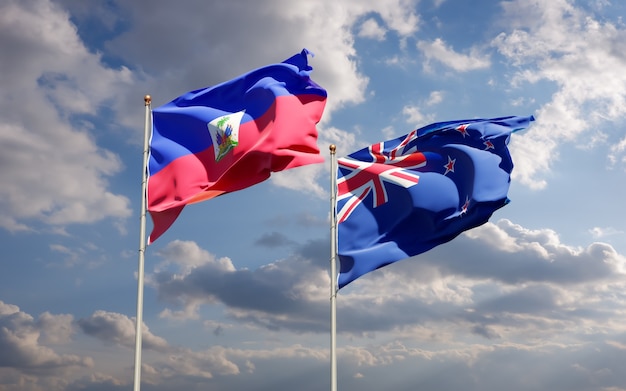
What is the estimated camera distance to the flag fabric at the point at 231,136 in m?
34.5

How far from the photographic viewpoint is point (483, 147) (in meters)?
36.9

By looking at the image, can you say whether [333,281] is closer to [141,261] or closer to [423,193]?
[423,193]

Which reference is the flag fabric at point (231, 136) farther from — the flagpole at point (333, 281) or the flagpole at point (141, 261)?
the flagpole at point (333, 281)

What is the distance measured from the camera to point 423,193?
1443 inches

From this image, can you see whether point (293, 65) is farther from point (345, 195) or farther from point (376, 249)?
point (376, 249)

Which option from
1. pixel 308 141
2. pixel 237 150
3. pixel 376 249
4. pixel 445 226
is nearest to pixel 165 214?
pixel 237 150

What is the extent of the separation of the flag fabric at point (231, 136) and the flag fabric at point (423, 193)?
11.6 feet

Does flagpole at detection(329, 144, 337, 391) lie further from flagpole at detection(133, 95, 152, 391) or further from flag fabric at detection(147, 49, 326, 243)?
flagpole at detection(133, 95, 152, 391)

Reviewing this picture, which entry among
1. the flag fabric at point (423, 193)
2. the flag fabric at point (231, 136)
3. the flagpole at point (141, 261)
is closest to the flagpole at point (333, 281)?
the flag fabric at point (423, 193)

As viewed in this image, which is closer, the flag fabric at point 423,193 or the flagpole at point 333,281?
the flagpole at point 333,281

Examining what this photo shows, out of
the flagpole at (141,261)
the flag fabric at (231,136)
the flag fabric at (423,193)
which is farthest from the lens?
the flag fabric at (423,193)

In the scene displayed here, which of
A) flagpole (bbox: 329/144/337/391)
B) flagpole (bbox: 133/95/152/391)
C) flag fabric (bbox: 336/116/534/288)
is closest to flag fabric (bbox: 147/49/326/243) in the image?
flagpole (bbox: 133/95/152/391)

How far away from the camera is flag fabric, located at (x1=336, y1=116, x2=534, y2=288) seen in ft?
118

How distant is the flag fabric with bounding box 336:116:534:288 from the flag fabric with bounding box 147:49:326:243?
3.55 m
